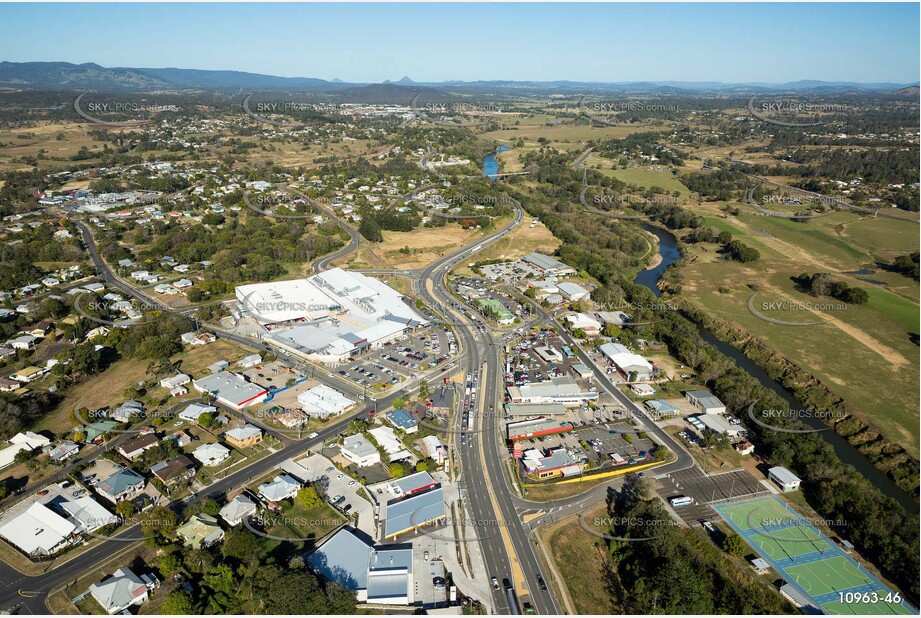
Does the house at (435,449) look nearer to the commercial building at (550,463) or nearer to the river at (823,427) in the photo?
the commercial building at (550,463)

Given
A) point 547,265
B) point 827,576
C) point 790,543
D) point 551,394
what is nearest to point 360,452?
point 551,394

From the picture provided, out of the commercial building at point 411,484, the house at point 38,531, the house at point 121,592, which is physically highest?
the house at point 38,531

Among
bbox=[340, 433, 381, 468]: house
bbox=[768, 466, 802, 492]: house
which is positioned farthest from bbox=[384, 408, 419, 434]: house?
bbox=[768, 466, 802, 492]: house

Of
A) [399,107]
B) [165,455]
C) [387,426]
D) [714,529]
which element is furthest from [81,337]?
[399,107]

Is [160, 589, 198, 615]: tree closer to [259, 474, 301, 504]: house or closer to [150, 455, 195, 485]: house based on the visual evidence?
[259, 474, 301, 504]: house

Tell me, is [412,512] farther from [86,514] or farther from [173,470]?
[86,514]

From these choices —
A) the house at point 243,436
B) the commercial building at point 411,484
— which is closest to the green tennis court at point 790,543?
the commercial building at point 411,484
